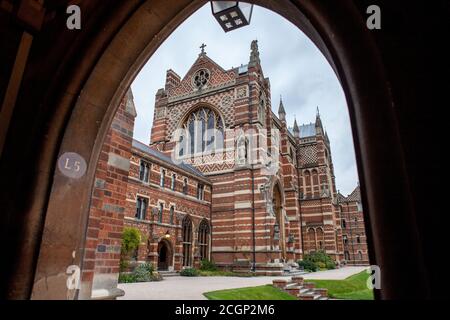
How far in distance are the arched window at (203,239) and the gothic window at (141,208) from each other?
608cm

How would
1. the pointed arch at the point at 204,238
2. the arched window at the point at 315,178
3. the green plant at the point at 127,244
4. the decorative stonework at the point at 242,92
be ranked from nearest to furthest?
the green plant at the point at 127,244 → the pointed arch at the point at 204,238 → the decorative stonework at the point at 242,92 → the arched window at the point at 315,178

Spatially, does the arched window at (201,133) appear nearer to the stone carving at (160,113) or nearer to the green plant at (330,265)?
the stone carving at (160,113)

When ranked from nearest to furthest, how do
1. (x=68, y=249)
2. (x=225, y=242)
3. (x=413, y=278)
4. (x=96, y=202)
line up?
1. (x=413, y=278)
2. (x=68, y=249)
3. (x=96, y=202)
4. (x=225, y=242)

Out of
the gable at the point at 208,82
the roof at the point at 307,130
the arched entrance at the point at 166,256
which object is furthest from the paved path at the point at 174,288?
the roof at the point at 307,130

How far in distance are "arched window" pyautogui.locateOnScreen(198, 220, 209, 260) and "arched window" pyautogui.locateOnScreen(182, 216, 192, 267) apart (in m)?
1.17

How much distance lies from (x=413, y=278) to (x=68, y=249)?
2.39 m

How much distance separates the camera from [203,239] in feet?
75.3

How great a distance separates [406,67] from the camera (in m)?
1.37

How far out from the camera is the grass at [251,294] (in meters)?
8.74

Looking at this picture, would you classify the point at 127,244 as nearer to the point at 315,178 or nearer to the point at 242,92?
the point at 242,92

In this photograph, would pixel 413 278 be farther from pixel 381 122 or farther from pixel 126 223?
pixel 126 223
